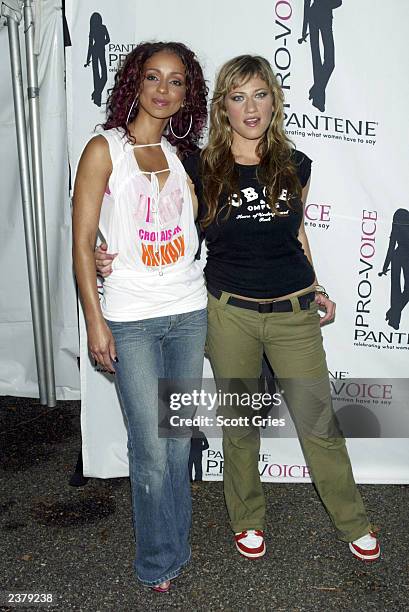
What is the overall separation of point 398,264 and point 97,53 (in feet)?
5.65

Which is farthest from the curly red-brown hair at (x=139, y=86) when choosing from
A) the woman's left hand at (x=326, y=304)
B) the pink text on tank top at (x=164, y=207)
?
the woman's left hand at (x=326, y=304)

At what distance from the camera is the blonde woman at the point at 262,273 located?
8.70ft

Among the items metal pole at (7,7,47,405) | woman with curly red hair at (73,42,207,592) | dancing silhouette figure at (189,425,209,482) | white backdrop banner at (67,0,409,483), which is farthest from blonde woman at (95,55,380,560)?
metal pole at (7,7,47,405)

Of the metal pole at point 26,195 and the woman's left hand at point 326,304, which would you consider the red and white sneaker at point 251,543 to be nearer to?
the woman's left hand at point 326,304

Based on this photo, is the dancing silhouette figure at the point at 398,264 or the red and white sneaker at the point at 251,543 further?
the dancing silhouette figure at the point at 398,264

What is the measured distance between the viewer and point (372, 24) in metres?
3.17

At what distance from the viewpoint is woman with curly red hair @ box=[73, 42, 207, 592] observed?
2441 mm

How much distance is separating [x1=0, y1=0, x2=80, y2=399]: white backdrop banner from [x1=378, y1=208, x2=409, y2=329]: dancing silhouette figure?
2.07 metres

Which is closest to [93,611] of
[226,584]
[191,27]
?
[226,584]

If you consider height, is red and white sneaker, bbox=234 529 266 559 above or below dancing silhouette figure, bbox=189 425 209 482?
below

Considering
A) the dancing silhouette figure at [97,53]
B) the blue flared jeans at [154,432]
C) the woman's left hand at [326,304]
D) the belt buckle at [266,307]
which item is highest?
the dancing silhouette figure at [97,53]

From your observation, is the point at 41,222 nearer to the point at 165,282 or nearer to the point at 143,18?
the point at 143,18

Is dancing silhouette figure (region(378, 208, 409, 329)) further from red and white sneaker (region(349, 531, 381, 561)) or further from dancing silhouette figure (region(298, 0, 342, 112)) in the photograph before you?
red and white sneaker (region(349, 531, 381, 561))

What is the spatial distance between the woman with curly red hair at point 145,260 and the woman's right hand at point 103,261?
0.07 feet
